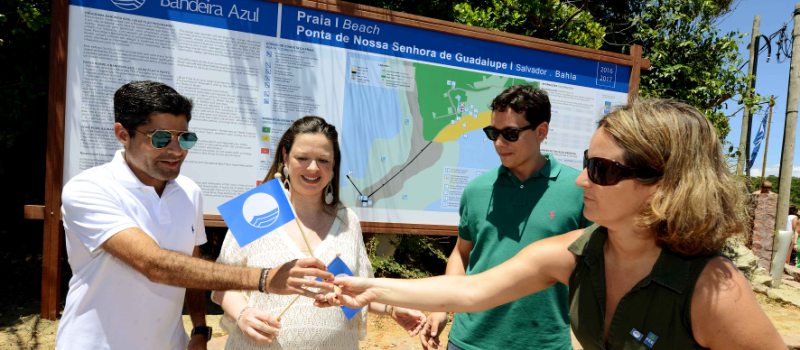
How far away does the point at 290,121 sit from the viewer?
380cm

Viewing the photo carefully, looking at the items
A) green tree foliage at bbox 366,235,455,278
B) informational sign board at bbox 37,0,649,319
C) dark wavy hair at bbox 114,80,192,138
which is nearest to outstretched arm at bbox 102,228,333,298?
dark wavy hair at bbox 114,80,192,138

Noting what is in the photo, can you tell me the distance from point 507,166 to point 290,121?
1.74 m

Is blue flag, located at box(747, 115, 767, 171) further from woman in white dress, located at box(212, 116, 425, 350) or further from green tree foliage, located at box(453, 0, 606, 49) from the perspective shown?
woman in white dress, located at box(212, 116, 425, 350)

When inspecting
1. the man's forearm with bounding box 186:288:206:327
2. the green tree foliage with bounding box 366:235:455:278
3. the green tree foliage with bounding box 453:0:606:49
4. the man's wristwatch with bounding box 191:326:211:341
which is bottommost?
the green tree foliage with bounding box 366:235:455:278

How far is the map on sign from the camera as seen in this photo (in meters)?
4.01

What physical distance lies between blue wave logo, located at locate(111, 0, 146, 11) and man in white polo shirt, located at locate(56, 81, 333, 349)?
156 cm

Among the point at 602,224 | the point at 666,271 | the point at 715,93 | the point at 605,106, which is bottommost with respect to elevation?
the point at 666,271

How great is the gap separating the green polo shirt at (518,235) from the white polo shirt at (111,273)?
1.35 m

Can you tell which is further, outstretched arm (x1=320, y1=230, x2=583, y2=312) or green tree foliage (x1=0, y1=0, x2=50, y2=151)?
green tree foliage (x1=0, y1=0, x2=50, y2=151)

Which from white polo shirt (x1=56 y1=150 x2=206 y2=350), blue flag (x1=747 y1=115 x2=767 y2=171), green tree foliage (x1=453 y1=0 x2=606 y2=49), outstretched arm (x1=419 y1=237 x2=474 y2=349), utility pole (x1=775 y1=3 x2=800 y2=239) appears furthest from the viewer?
blue flag (x1=747 y1=115 x2=767 y2=171)

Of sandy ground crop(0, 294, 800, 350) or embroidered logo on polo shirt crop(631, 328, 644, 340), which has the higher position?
embroidered logo on polo shirt crop(631, 328, 644, 340)

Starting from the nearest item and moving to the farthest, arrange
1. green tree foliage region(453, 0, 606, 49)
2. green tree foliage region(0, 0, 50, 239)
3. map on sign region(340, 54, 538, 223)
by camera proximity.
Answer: map on sign region(340, 54, 538, 223) < green tree foliage region(0, 0, 50, 239) < green tree foliage region(453, 0, 606, 49)

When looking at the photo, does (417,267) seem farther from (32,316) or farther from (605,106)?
(32,316)

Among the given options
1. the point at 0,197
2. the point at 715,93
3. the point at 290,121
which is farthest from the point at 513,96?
the point at 0,197
